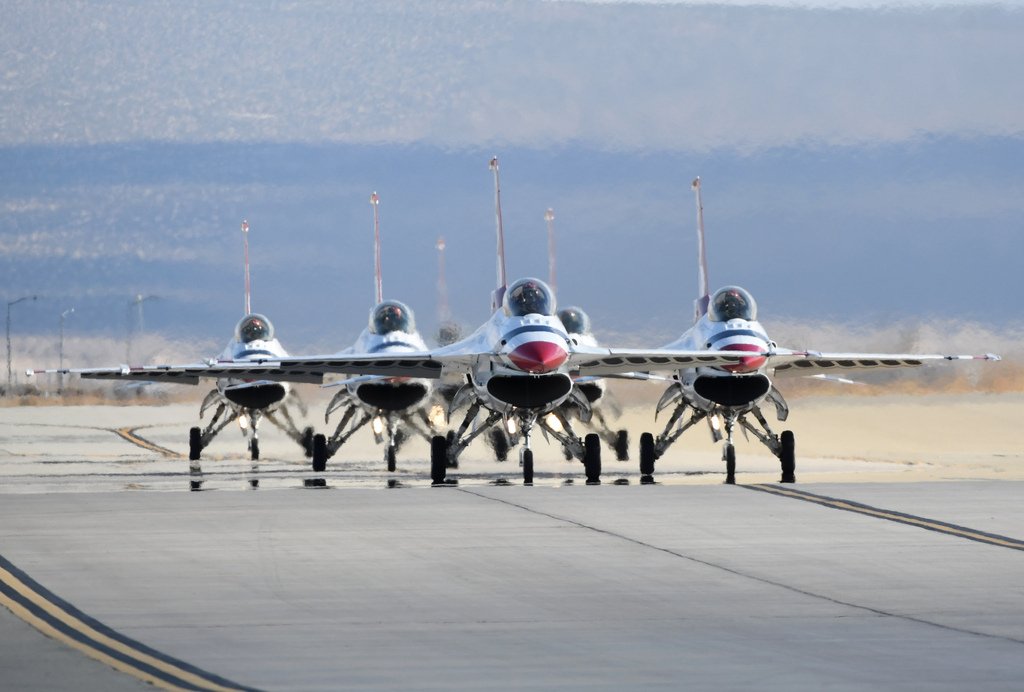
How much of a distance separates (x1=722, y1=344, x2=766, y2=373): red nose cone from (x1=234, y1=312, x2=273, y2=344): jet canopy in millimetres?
13539

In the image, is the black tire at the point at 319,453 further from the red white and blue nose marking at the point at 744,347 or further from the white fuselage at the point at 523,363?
the red white and blue nose marking at the point at 744,347

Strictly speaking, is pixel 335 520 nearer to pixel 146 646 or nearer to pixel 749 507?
pixel 749 507

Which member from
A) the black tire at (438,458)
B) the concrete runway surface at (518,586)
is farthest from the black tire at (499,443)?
the concrete runway surface at (518,586)

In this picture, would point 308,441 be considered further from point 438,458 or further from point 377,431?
point 438,458

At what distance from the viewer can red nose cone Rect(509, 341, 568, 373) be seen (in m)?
30.2

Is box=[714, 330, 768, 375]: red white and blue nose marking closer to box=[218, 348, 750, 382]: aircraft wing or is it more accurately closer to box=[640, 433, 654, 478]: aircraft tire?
box=[218, 348, 750, 382]: aircraft wing

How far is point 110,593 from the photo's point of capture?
15.6m

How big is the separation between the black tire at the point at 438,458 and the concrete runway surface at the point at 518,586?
5.53 ft

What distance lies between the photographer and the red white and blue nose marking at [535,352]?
30.2 m

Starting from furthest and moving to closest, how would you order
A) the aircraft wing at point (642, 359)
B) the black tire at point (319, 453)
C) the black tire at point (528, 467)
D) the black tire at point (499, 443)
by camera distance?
the black tire at point (499, 443)
the black tire at point (319, 453)
the aircraft wing at point (642, 359)
the black tire at point (528, 467)

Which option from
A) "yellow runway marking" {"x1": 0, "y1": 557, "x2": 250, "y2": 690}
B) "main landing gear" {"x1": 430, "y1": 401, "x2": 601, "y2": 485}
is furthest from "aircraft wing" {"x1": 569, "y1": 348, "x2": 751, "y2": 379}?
"yellow runway marking" {"x1": 0, "y1": 557, "x2": 250, "y2": 690}

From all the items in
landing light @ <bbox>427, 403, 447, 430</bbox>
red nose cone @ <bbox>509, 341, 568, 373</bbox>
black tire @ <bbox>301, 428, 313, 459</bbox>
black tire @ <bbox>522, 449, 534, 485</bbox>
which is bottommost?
black tire @ <bbox>522, 449, 534, 485</bbox>

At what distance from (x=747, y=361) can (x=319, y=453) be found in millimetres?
9429

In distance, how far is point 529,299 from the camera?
31.2 m
